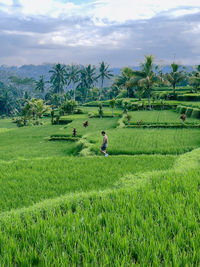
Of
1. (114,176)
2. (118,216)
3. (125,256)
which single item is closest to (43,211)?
(118,216)

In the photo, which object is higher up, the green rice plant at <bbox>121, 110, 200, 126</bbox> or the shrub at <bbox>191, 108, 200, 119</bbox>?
the shrub at <bbox>191, 108, 200, 119</bbox>

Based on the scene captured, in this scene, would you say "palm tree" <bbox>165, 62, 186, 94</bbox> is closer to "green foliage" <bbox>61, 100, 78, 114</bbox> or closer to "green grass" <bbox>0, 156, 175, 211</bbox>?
"green foliage" <bbox>61, 100, 78, 114</bbox>

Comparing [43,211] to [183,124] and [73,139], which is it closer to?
[73,139]

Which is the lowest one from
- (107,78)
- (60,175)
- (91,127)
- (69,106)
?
(91,127)

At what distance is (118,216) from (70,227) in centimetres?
65

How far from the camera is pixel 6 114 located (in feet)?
216

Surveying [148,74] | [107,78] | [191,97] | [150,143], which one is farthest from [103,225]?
[107,78]

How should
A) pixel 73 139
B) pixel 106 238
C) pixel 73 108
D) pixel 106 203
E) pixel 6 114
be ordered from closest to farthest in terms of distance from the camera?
pixel 106 238, pixel 106 203, pixel 73 139, pixel 73 108, pixel 6 114

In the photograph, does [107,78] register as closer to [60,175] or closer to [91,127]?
[91,127]

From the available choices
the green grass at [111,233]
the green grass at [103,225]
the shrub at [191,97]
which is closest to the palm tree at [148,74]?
the shrub at [191,97]

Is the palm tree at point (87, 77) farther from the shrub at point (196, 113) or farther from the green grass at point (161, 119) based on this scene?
the shrub at point (196, 113)

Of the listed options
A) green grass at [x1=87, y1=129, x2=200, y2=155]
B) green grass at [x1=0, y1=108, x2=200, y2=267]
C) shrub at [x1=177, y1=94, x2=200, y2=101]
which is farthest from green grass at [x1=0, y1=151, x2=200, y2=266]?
shrub at [x1=177, y1=94, x2=200, y2=101]

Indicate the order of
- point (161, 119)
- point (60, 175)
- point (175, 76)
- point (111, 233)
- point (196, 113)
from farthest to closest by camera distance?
point (175, 76), point (196, 113), point (161, 119), point (60, 175), point (111, 233)

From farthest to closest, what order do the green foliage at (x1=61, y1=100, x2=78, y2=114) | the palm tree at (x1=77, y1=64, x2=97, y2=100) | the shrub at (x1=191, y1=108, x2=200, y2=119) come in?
1. the palm tree at (x1=77, y1=64, x2=97, y2=100)
2. the green foliage at (x1=61, y1=100, x2=78, y2=114)
3. the shrub at (x1=191, y1=108, x2=200, y2=119)
